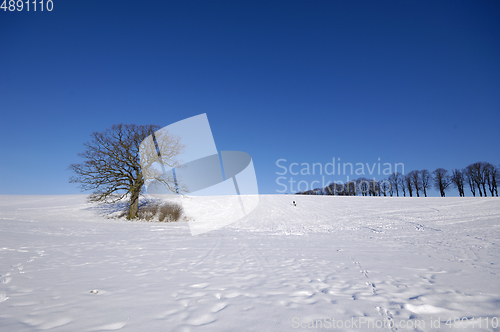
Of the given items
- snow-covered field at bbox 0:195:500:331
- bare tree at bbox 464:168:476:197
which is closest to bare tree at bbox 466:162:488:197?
bare tree at bbox 464:168:476:197

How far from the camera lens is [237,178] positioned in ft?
70.2

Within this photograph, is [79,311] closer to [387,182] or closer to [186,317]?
[186,317]

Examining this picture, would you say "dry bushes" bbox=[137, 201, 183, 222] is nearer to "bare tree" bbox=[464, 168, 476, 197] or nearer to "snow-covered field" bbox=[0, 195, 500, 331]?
"snow-covered field" bbox=[0, 195, 500, 331]

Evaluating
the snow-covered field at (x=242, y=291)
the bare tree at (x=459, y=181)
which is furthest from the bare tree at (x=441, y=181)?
the snow-covered field at (x=242, y=291)

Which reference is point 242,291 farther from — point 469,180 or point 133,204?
point 469,180

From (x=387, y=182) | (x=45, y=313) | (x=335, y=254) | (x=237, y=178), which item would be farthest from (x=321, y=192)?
(x=45, y=313)

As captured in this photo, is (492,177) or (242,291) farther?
(492,177)
